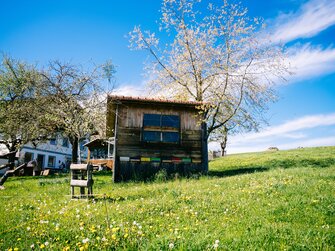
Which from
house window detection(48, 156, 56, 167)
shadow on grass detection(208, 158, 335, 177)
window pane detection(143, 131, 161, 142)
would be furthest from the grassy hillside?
house window detection(48, 156, 56, 167)

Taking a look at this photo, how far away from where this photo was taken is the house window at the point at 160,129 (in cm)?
1574

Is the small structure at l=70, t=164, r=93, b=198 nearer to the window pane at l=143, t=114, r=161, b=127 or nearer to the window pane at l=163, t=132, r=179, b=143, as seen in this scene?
the window pane at l=143, t=114, r=161, b=127

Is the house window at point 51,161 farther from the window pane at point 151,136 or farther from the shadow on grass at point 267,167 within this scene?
the window pane at point 151,136

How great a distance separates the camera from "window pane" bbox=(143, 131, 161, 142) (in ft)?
51.4

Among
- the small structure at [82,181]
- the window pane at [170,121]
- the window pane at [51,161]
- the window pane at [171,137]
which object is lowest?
the small structure at [82,181]

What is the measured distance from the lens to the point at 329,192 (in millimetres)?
7324

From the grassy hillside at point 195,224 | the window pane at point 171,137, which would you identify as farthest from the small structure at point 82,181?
the window pane at point 171,137

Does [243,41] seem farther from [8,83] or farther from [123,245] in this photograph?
[8,83]

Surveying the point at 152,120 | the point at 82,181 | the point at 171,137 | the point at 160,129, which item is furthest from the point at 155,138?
the point at 82,181

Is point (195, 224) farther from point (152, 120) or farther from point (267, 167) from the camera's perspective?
point (267, 167)

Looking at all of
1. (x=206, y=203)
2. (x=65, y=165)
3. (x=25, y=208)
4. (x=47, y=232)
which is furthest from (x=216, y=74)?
(x=65, y=165)

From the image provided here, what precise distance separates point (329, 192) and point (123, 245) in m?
6.21

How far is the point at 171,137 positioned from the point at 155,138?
39.0 inches

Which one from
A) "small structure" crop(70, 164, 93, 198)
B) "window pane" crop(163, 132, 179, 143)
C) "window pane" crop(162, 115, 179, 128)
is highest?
"window pane" crop(162, 115, 179, 128)
